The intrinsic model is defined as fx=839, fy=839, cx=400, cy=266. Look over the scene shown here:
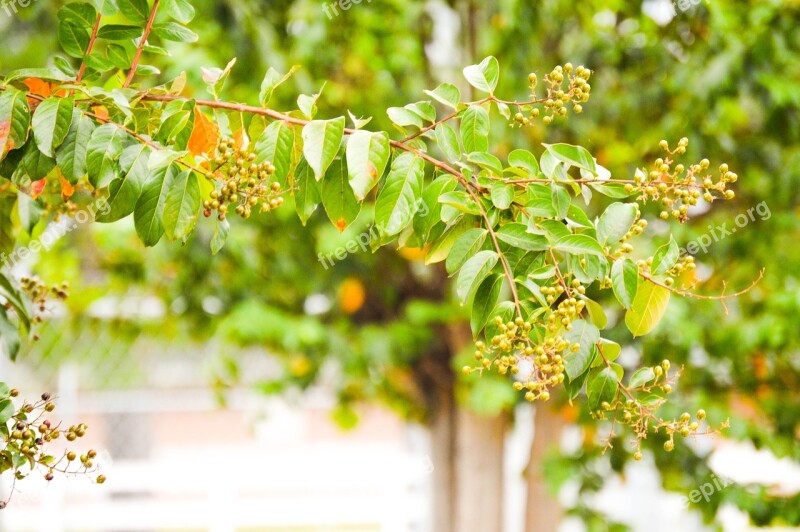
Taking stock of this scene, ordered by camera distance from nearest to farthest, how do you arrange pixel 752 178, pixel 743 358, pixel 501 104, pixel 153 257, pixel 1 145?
pixel 1 145, pixel 501 104, pixel 743 358, pixel 752 178, pixel 153 257

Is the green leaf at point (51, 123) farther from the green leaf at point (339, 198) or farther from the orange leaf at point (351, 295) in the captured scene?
the orange leaf at point (351, 295)

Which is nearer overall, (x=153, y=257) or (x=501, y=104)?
(x=501, y=104)

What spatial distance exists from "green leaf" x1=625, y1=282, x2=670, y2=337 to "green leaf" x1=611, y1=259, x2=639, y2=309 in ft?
0.15

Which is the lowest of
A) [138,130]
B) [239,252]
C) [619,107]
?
[138,130]

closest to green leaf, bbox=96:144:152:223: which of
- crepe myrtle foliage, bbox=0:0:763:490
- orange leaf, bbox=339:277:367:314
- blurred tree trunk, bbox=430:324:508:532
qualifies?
crepe myrtle foliage, bbox=0:0:763:490

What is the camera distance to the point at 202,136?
970mm

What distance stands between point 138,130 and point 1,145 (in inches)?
6.8

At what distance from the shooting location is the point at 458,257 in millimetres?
876

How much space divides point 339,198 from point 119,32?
327 mm

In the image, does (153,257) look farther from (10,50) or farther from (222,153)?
(222,153)

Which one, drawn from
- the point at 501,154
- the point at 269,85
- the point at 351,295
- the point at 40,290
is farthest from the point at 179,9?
the point at 351,295

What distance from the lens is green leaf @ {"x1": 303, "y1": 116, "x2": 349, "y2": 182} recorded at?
846 millimetres

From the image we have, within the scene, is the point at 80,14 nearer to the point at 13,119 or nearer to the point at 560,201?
the point at 13,119

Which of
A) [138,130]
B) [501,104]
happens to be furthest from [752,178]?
[138,130]
